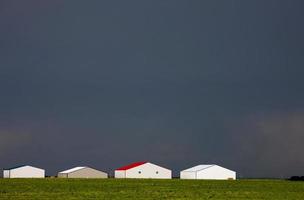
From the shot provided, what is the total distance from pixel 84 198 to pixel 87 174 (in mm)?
100308

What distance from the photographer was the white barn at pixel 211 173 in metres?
148

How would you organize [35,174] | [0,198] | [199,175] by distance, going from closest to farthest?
1. [0,198]
2. [199,175]
3. [35,174]

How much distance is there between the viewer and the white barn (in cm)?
14850

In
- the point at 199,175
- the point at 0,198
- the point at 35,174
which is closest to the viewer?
the point at 0,198

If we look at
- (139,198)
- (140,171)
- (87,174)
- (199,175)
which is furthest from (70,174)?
(139,198)

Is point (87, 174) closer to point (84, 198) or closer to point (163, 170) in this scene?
point (163, 170)

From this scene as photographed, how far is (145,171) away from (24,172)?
30.1m

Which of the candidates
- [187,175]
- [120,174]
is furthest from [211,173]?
[120,174]

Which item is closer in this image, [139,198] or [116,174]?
[139,198]

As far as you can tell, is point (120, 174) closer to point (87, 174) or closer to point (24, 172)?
point (87, 174)

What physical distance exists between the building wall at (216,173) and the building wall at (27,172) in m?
40.1

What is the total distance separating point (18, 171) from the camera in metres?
157

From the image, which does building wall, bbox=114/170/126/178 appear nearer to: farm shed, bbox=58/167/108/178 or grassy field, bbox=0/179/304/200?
farm shed, bbox=58/167/108/178

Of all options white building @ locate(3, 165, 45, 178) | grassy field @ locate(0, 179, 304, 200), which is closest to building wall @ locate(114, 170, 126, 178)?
white building @ locate(3, 165, 45, 178)
